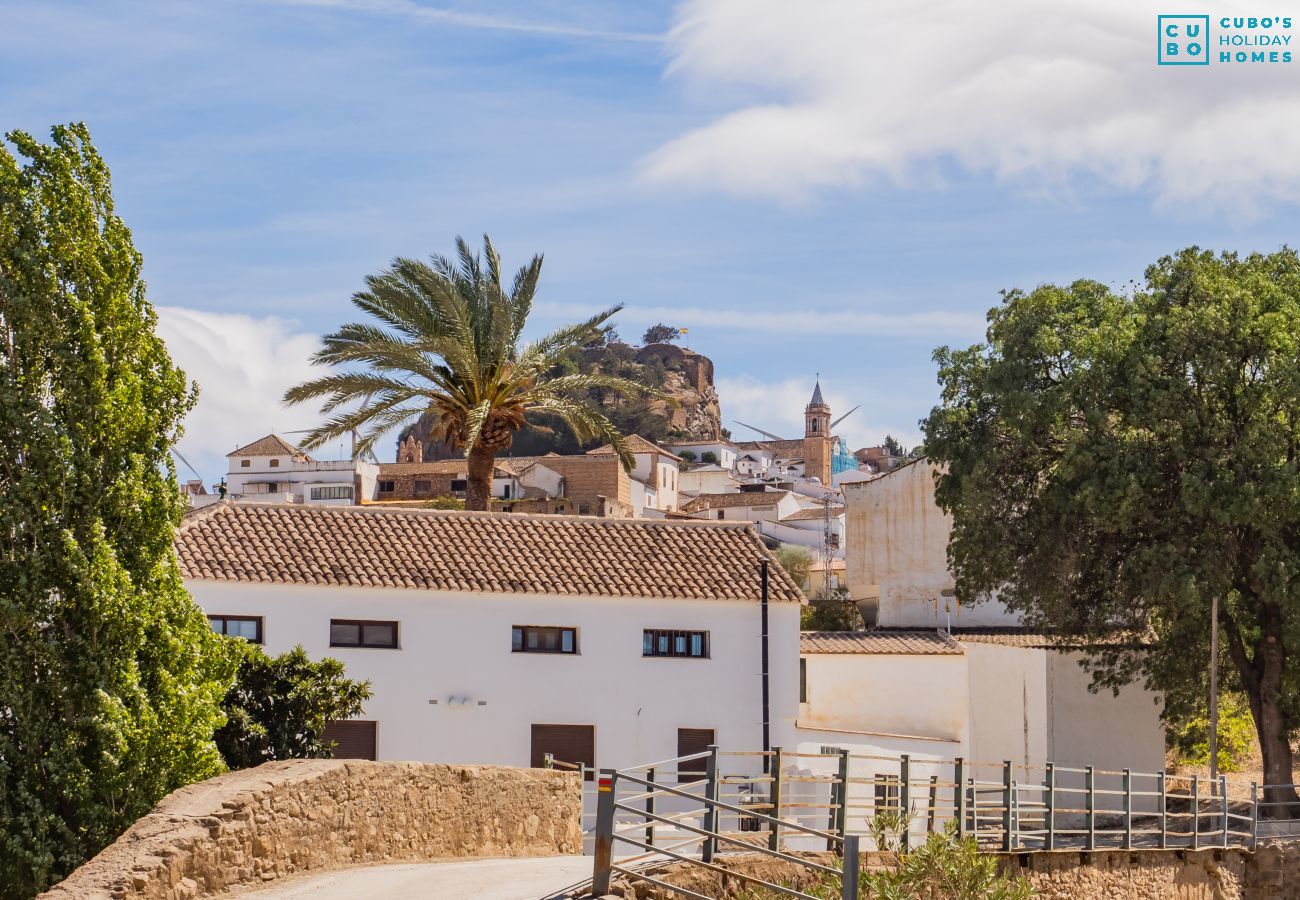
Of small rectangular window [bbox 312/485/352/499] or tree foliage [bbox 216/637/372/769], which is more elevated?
small rectangular window [bbox 312/485/352/499]

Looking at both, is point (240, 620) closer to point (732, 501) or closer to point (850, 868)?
point (850, 868)

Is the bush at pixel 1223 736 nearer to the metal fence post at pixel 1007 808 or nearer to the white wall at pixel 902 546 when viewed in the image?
the white wall at pixel 902 546

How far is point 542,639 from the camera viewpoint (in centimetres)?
3017

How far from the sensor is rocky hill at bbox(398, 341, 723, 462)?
124188 millimetres

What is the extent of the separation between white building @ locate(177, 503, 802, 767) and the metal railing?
4.89ft

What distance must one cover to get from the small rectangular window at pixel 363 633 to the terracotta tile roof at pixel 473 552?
0.71 meters

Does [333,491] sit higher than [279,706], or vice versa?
[333,491]

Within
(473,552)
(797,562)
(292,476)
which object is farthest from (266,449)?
(473,552)

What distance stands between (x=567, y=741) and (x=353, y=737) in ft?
13.1

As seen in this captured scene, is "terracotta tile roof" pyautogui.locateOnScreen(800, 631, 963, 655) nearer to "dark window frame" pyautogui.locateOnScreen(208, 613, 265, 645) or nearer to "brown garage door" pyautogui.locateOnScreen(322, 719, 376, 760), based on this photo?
"brown garage door" pyautogui.locateOnScreen(322, 719, 376, 760)

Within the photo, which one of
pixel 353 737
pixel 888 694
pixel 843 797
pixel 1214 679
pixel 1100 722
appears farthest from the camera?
pixel 1100 722

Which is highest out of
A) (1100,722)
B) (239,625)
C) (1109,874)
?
(239,625)

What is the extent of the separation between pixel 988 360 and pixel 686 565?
9625 millimetres

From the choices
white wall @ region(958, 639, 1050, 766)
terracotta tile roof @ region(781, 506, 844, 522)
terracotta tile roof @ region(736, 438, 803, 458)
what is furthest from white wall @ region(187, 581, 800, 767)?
terracotta tile roof @ region(736, 438, 803, 458)
